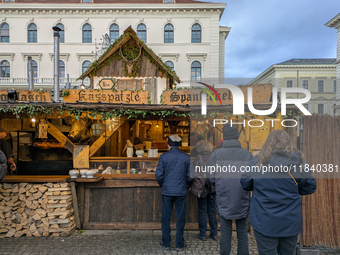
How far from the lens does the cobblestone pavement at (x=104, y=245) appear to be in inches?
145

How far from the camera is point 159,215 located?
461 centimetres

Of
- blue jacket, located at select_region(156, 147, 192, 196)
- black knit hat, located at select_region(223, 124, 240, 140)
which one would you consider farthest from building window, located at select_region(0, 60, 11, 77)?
black knit hat, located at select_region(223, 124, 240, 140)

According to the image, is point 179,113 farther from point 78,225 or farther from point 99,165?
point 78,225

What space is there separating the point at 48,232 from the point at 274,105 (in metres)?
5.15

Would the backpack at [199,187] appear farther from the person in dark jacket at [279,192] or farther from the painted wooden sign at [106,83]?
the painted wooden sign at [106,83]

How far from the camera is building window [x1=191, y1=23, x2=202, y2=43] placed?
20472mm

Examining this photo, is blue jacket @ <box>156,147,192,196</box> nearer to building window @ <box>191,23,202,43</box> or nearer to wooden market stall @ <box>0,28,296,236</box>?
wooden market stall @ <box>0,28,296,236</box>

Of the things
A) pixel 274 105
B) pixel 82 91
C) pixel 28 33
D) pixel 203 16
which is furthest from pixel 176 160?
pixel 28 33

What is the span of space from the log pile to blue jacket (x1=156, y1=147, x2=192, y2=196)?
7.03ft

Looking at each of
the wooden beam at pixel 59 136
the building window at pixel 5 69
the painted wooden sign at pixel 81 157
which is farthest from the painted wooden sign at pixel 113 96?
the building window at pixel 5 69

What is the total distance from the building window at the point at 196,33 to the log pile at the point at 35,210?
1933 centimetres

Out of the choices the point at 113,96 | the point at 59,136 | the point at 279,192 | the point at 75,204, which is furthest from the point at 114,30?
the point at 279,192

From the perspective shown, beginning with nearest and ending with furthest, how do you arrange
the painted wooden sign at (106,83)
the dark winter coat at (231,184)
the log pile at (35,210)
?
the dark winter coat at (231,184) < the log pile at (35,210) < the painted wooden sign at (106,83)

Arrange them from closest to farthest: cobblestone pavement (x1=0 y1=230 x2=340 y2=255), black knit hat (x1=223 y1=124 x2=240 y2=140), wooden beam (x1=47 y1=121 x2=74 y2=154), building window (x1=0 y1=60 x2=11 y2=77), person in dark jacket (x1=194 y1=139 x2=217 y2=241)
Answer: black knit hat (x1=223 y1=124 x2=240 y2=140)
cobblestone pavement (x1=0 y1=230 x2=340 y2=255)
person in dark jacket (x1=194 y1=139 x2=217 y2=241)
wooden beam (x1=47 y1=121 x2=74 y2=154)
building window (x1=0 y1=60 x2=11 y2=77)
